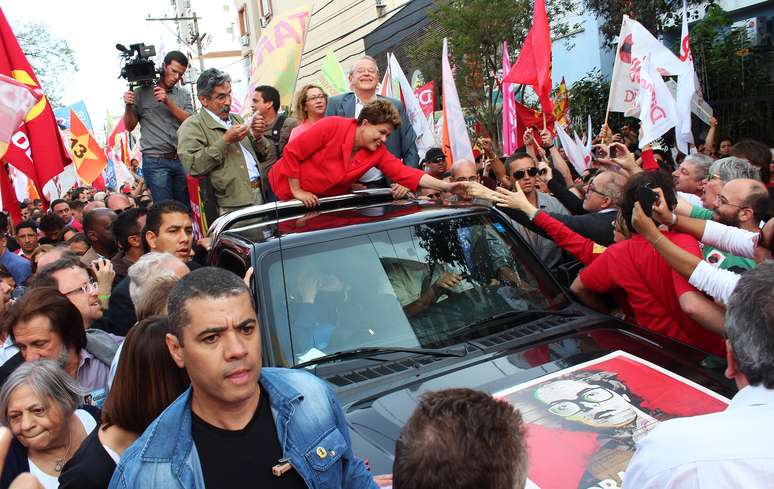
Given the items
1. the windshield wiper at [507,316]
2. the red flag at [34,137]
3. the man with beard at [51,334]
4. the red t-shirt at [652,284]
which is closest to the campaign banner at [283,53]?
the red flag at [34,137]

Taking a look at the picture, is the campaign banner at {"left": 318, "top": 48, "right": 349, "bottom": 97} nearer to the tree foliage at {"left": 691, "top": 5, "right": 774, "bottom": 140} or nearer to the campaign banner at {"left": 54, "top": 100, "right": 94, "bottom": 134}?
the tree foliage at {"left": 691, "top": 5, "right": 774, "bottom": 140}

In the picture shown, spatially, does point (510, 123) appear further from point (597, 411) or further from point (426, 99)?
point (597, 411)

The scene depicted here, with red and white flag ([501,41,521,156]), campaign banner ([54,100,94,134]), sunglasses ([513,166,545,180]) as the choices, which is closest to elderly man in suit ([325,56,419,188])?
sunglasses ([513,166,545,180])

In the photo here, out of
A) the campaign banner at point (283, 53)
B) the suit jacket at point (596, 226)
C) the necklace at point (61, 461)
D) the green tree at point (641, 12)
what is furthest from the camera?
the green tree at point (641, 12)

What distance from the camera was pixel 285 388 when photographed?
84.8 inches

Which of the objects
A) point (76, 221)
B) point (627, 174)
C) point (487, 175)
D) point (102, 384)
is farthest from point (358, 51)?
point (102, 384)

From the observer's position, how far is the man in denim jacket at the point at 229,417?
1960 mm

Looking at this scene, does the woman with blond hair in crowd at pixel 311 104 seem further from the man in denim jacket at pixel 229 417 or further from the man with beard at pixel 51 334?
the man in denim jacket at pixel 229 417

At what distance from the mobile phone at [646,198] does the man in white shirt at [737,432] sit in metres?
1.52

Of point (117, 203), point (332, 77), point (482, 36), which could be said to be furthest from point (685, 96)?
point (482, 36)

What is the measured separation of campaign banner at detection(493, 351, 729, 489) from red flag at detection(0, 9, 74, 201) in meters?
5.74

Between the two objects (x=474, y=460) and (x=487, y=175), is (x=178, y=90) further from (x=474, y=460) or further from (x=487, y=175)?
(x=474, y=460)

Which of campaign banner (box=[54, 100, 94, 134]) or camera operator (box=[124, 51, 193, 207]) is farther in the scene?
campaign banner (box=[54, 100, 94, 134])

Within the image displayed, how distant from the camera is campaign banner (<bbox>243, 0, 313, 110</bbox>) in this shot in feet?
25.6
